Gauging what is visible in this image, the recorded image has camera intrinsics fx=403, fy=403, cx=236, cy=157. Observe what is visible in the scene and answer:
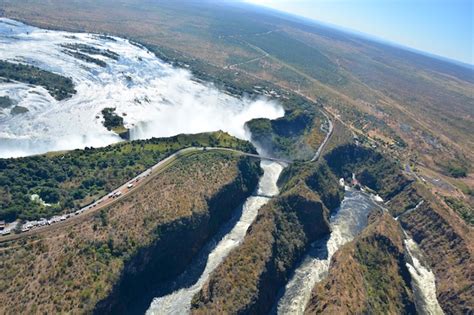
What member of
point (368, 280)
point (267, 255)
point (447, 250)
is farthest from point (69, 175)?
point (447, 250)

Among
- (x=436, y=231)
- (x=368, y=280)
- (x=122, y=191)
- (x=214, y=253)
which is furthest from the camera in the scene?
(x=436, y=231)

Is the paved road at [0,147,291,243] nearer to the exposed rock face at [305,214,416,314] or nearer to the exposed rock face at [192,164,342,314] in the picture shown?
the exposed rock face at [192,164,342,314]

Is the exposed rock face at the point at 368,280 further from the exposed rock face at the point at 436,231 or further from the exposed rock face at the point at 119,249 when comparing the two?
the exposed rock face at the point at 119,249

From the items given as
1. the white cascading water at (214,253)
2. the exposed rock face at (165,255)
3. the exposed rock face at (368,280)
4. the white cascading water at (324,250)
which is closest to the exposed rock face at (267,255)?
the white cascading water at (324,250)

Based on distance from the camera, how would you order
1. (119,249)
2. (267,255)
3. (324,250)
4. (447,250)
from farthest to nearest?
(447,250)
(324,250)
(267,255)
(119,249)

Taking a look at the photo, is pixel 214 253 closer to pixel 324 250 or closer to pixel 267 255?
pixel 267 255

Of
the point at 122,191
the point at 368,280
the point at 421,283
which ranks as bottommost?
the point at 122,191

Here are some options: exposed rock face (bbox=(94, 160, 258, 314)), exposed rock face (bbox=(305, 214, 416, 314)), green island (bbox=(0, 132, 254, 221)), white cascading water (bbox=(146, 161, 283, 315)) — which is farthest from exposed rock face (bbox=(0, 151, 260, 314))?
exposed rock face (bbox=(305, 214, 416, 314))
